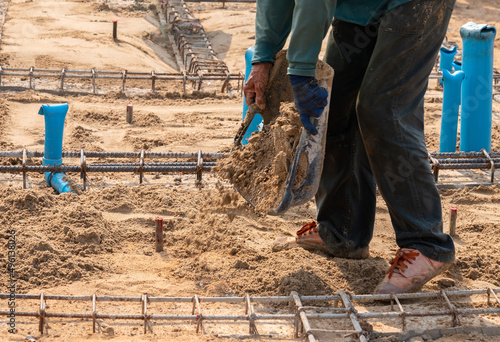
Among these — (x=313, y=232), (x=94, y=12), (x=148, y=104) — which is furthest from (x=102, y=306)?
(x=94, y=12)

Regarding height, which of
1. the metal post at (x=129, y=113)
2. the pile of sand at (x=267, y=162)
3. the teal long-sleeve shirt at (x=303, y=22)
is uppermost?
the teal long-sleeve shirt at (x=303, y=22)

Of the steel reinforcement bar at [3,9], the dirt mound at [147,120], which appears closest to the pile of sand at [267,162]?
the dirt mound at [147,120]

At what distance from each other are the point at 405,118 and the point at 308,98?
54 centimetres

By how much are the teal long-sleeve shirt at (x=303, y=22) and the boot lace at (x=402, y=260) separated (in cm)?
104

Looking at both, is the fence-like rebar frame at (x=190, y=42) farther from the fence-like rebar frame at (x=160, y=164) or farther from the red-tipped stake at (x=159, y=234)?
the red-tipped stake at (x=159, y=234)

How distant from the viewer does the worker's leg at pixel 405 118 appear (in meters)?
3.38

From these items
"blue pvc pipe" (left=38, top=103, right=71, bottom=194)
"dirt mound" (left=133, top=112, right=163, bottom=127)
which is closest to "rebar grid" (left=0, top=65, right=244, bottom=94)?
"dirt mound" (left=133, top=112, right=163, bottom=127)

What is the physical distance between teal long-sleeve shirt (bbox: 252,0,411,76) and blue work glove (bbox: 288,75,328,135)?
0.04 m

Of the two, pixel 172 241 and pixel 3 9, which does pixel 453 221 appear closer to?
pixel 172 241

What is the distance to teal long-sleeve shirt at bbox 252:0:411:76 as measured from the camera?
3.19 metres

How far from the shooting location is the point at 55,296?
319cm

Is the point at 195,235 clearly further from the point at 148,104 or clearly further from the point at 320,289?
the point at 148,104

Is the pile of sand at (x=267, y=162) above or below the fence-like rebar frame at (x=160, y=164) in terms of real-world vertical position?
above

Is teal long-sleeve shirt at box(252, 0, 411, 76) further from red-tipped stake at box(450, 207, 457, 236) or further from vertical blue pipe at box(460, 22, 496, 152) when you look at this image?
vertical blue pipe at box(460, 22, 496, 152)
